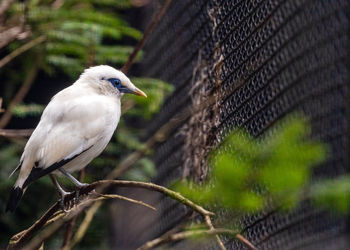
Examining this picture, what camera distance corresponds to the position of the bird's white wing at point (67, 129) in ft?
7.48

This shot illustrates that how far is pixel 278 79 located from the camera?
209 cm

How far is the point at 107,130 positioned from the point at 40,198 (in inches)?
48.7

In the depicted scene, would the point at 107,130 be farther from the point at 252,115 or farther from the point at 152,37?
the point at 152,37

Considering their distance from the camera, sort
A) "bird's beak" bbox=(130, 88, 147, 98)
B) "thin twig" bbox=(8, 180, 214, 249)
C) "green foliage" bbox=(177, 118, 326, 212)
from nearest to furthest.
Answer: "green foliage" bbox=(177, 118, 326, 212)
"thin twig" bbox=(8, 180, 214, 249)
"bird's beak" bbox=(130, 88, 147, 98)

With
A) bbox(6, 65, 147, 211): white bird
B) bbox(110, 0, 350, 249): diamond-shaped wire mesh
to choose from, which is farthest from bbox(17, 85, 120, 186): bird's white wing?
bbox(110, 0, 350, 249): diamond-shaped wire mesh

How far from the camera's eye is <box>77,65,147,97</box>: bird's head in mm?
2750

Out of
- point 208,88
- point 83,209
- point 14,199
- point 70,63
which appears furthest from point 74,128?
point 83,209

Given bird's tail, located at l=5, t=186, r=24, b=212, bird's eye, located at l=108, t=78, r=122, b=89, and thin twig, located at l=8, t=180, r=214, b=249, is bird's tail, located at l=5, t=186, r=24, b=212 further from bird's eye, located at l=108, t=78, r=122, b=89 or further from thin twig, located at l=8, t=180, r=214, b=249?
bird's eye, located at l=108, t=78, r=122, b=89

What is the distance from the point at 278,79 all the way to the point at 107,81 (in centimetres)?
93

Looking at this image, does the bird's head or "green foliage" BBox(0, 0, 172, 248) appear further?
"green foliage" BBox(0, 0, 172, 248)

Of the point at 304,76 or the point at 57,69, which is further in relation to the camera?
the point at 57,69

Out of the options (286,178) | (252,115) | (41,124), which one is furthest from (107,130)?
(286,178)

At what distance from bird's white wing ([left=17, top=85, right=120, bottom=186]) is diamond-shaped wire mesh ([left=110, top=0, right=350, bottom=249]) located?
36 centimetres

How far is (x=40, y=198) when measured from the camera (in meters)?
3.59
